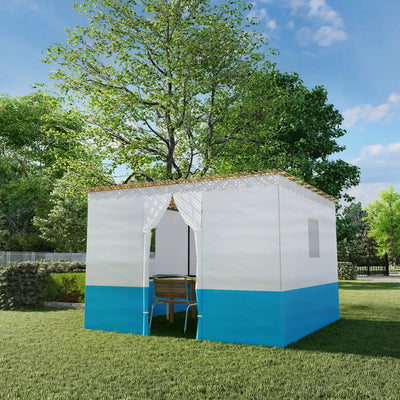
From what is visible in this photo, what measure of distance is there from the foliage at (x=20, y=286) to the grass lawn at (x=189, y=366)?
12.0ft

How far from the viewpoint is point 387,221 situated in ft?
124

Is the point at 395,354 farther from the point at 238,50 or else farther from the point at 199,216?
the point at 238,50

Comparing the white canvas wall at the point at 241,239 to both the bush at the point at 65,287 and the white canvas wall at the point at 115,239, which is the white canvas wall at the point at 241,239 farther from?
the bush at the point at 65,287

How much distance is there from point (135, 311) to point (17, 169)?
102 ft

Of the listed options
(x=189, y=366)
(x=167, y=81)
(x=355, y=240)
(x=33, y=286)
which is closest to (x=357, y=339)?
(x=189, y=366)

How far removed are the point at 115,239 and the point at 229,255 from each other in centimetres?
235

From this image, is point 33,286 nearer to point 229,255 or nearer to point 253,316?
point 229,255

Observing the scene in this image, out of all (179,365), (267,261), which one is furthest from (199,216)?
(179,365)

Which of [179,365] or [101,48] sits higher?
[101,48]

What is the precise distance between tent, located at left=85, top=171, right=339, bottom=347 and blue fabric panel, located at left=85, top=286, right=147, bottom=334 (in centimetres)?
2

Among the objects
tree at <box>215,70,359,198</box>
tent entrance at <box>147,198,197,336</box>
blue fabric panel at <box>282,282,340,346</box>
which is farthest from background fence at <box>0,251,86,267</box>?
blue fabric panel at <box>282,282,340,346</box>

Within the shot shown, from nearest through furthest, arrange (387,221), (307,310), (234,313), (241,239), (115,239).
→ (234,313), (241,239), (307,310), (115,239), (387,221)

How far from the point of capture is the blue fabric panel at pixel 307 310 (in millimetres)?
6637

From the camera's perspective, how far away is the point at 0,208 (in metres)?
34.5
